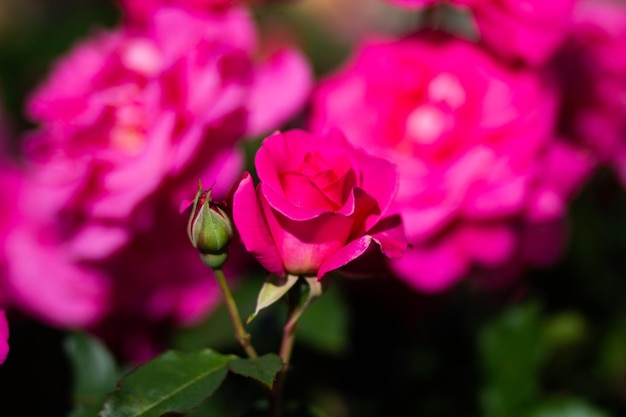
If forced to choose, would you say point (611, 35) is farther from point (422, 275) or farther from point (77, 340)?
point (77, 340)

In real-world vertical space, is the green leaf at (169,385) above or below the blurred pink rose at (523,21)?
below

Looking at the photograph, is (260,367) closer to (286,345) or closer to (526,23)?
(286,345)

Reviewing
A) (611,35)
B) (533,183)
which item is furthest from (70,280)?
(611,35)

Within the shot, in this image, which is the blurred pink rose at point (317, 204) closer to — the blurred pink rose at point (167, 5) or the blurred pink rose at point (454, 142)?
the blurred pink rose at point (454, 142)

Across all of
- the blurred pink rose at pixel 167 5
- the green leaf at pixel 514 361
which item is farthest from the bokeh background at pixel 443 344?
the blurred pink rose at pixel 167 5

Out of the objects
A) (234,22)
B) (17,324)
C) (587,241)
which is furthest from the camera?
(587,241)

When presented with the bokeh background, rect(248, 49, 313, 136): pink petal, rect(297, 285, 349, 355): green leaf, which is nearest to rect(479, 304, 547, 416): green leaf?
the bokeh background

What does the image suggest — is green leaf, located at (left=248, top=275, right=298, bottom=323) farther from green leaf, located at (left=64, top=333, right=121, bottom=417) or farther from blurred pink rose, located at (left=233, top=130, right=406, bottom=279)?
green leaf, located at (left=64, top=333, right=121, bottom=417)
